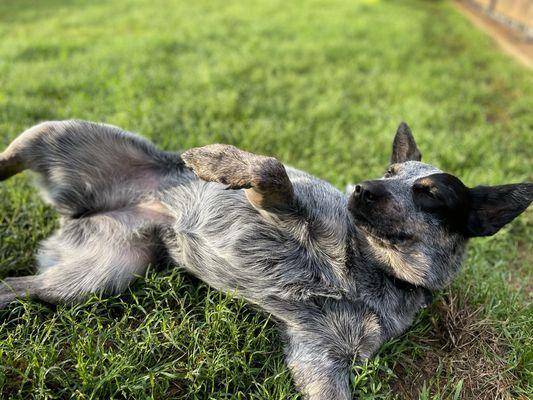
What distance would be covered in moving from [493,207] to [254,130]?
3.07 m

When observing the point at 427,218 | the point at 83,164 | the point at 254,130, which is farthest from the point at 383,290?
the point at 254,130

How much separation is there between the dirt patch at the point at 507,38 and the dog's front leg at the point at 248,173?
7.72 m

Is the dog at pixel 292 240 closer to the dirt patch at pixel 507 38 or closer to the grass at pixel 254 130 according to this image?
the grass at pixel 254 130

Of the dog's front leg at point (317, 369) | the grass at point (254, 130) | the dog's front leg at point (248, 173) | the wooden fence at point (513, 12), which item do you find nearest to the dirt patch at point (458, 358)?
the grass at point (254, 130)

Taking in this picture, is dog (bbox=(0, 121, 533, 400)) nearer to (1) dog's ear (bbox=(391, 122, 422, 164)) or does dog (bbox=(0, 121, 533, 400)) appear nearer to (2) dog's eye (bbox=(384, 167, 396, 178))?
(2) dog's eye (bbox=(384, 167, 396, 178))

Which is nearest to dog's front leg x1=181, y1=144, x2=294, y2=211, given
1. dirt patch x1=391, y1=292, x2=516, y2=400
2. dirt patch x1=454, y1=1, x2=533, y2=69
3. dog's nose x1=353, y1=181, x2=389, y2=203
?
dog's nose x1=353, y1=181, x2=389, y2=203

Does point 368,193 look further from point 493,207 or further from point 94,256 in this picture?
point 94,256

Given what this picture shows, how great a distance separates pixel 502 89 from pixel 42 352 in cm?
738

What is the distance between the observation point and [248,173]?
2.51 metres

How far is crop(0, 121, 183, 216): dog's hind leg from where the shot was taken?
306 centimetres

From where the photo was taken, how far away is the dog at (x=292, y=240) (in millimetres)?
2551

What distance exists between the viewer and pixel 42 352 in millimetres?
2367

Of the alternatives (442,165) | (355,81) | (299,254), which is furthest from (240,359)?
(355,81)

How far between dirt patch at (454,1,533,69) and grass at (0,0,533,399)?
0.40 metres
